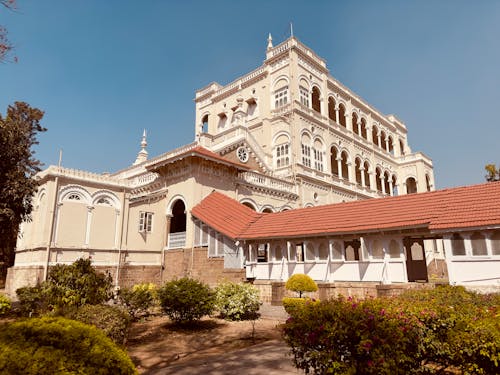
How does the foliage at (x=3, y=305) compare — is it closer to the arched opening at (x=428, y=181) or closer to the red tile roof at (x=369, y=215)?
the red tile roof at (x=369, y=215)

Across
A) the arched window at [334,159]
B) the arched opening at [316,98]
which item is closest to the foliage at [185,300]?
the arched window at [334,159]

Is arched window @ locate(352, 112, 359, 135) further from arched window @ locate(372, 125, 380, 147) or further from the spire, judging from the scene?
the spire

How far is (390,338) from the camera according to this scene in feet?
14.4

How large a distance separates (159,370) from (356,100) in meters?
37.6

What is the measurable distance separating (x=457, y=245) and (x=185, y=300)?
989cm

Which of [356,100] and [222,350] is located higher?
[356,100]

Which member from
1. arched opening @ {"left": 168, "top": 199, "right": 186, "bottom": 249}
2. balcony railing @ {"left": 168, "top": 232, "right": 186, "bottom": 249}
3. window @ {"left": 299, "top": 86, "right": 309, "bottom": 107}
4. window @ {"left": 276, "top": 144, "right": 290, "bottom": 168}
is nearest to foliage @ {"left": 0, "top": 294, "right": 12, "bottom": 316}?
balcony railing @ {"left": 168, "top": 232, "right": 186, "bottom": 249}

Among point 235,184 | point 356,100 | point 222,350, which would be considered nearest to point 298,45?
point 356,100

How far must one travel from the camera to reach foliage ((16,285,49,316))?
9841 mm

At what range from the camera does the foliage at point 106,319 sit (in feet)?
20.9

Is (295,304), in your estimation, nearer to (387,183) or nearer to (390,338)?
(390,338)

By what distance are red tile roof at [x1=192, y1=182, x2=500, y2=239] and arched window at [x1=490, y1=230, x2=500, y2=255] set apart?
564 mm

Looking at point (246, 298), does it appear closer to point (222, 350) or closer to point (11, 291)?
point (222, 350)

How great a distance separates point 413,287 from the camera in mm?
11875
